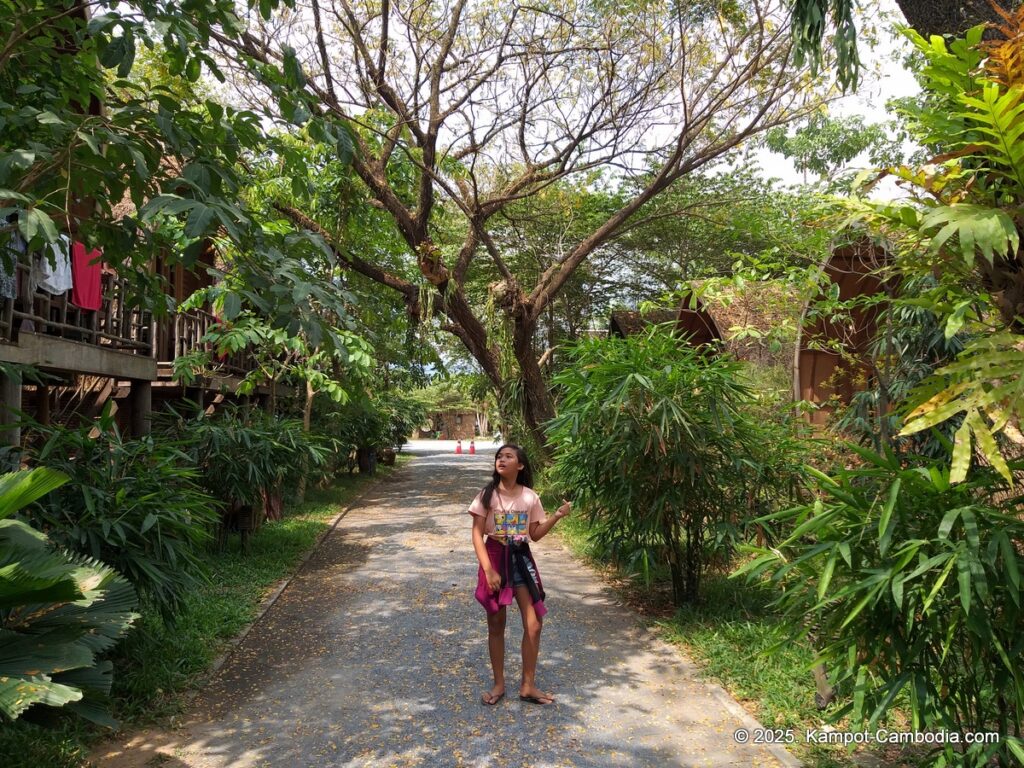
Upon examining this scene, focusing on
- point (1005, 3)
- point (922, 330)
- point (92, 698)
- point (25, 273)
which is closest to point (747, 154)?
point (922, 330)

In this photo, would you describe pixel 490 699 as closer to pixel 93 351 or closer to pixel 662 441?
pixel 662 441

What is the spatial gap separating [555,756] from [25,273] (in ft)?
20.6

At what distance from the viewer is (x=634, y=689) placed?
Answer: 479 cm

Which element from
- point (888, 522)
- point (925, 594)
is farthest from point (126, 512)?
point (925, 594)

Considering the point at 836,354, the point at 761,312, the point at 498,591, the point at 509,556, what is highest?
the point at 761,312

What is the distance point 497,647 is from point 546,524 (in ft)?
2.70

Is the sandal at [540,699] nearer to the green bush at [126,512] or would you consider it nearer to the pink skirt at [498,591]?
the pink skirt at [498,591]

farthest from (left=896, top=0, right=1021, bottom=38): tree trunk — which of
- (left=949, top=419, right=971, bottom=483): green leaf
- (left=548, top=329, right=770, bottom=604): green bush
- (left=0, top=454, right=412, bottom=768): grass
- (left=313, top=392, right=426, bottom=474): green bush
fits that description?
(left=313, top=392, right=426, bottom=474): green bush

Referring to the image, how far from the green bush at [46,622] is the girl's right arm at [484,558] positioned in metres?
1.81

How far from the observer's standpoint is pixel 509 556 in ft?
14.1

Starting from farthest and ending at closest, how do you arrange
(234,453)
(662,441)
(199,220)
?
1. (234,453)
2. (662,441)
3. (199,220)

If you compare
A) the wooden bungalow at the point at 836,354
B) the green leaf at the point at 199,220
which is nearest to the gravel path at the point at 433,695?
the green leaf at the point at 199,220

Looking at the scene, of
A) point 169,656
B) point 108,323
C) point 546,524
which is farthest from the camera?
point 108,323

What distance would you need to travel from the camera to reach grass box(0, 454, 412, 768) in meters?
3.51
